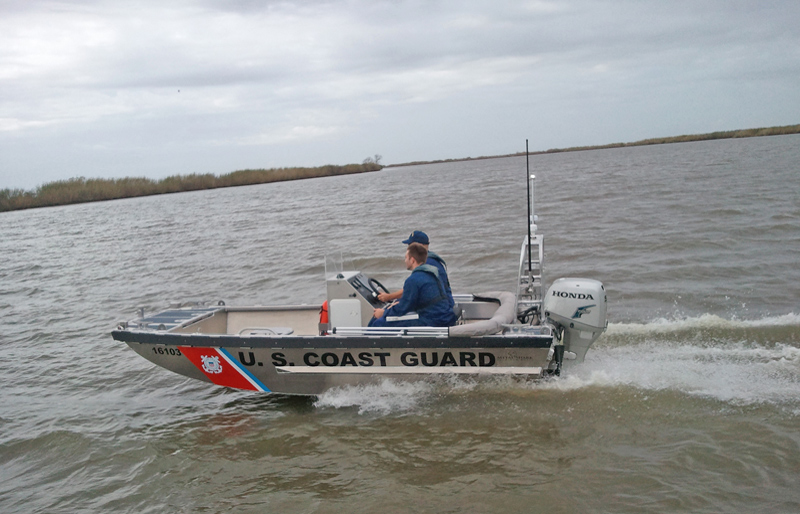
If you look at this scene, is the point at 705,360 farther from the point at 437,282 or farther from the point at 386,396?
the point at 386,396

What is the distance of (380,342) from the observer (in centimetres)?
583

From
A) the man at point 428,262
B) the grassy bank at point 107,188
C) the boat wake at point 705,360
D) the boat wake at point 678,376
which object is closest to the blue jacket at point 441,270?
the man at point 428,262

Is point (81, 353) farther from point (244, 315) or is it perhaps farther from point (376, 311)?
point (376, 311)

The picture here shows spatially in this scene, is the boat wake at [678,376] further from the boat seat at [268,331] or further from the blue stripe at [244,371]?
the boat seat at [268,331]

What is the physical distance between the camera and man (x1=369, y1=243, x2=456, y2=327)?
6035 millimetres

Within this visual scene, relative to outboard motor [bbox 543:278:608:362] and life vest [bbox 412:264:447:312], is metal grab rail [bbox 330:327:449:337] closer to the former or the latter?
life vest [bbox 412:264:447:312]

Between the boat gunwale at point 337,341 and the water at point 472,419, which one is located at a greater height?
the boat gunwale at point 337,341

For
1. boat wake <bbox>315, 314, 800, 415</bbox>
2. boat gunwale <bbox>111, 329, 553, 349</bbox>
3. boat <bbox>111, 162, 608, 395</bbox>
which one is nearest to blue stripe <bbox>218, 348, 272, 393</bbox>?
boat <bbox>111, 162, 608, 395</bbox>

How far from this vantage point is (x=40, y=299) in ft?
45.6

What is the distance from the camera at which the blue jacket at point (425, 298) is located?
19.8 feet

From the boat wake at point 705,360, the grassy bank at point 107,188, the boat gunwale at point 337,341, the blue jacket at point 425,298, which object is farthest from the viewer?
the grassy bank at point 107,188

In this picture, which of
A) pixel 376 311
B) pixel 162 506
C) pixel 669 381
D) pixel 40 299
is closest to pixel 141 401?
pixel 162 506

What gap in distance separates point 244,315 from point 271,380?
1.59m

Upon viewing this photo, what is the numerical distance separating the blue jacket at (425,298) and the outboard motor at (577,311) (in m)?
1.11
